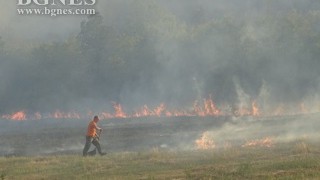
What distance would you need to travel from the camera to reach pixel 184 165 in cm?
2480

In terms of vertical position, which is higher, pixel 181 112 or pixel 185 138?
pixel 181 112

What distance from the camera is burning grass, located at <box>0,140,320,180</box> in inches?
826

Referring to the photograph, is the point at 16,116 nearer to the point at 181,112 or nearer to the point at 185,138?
the point at 181,112

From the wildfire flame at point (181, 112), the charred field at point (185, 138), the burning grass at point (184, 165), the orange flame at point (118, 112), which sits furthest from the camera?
the orange flame at point (118, 112)

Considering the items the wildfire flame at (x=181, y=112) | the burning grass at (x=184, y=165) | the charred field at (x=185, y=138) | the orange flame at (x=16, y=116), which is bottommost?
the burning grass at (x=184, y=165)

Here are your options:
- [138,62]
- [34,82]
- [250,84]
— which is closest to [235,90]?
[250,84]

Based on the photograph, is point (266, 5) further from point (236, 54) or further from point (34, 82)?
point (34, 82)

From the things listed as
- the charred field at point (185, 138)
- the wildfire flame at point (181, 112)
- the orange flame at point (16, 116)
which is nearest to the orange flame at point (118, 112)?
the wildfire flame at point (181, 112)

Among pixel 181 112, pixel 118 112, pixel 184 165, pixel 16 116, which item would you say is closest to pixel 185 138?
pixel 184 165

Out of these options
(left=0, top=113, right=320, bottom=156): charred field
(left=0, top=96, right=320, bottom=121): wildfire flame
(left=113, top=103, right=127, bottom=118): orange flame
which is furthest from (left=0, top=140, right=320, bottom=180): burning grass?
(left=113, top=103, right=127, bottom=118): orange flame

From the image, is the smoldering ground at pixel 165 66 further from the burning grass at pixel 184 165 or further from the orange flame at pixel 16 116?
the burning grass at pixel 184 165

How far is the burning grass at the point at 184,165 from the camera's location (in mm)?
20969

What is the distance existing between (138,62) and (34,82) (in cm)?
2375

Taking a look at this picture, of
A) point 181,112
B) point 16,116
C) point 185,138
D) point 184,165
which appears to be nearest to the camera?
point 184,165
